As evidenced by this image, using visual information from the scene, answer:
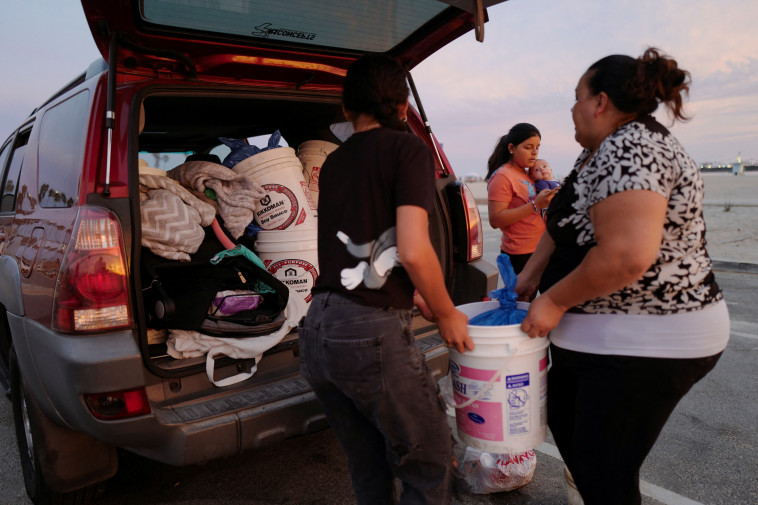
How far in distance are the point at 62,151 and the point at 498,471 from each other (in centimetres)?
245

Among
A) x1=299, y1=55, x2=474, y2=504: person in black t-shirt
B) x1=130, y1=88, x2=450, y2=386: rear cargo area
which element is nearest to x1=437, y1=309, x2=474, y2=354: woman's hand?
x1=299, y1=55, x2=474, y2=504: person in black t-shirt

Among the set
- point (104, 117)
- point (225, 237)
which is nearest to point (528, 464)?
point (225, 237)

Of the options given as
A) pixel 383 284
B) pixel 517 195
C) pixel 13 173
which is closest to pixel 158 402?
pixel 383 284

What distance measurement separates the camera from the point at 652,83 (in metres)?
1.53

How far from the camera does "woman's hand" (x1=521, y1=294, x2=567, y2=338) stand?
5.43ft

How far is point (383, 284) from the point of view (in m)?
1.61

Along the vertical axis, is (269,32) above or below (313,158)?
above

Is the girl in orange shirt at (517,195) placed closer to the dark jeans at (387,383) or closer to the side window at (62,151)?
the dark jeans at (387,383)

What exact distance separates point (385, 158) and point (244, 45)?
1.57 m

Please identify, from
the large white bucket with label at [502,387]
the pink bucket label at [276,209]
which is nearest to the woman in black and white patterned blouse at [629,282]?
the large white bucket with label at [502,387]

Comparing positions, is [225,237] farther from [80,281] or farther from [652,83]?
[652,83]

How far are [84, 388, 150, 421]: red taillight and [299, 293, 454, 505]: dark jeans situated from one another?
0.73 metres

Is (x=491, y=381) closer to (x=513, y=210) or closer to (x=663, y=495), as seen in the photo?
(x=663, y=495)

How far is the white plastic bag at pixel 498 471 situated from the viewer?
2477mm
